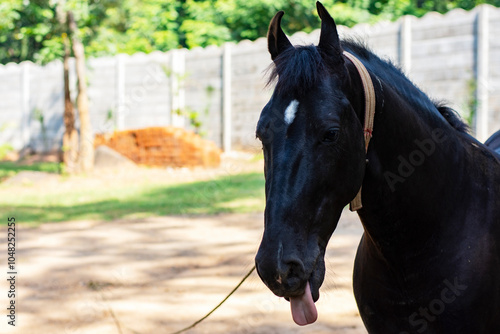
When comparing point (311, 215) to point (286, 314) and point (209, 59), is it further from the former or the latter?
point (209, 59)

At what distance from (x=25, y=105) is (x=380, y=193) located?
20.0m

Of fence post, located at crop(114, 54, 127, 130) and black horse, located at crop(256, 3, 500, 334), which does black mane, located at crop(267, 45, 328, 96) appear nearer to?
black horse, located at crop(256, 3, 500, 334)

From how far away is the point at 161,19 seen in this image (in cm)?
2461

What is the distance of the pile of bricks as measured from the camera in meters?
13.3

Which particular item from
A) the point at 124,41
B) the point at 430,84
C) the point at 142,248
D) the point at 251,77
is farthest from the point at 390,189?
the point at 124,41

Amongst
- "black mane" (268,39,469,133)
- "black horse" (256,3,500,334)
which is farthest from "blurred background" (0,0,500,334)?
"black horse" (256,3,500,334)

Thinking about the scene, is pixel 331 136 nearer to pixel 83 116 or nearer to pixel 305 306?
pixel 305 306

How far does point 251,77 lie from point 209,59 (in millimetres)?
1556

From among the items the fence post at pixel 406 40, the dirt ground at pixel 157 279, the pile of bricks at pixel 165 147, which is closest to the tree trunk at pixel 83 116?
the pile of bricks at pixel 165 147

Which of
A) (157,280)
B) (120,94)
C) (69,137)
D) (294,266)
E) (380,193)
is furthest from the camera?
(120,94)

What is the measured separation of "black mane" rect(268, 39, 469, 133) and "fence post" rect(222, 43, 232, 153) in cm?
1240

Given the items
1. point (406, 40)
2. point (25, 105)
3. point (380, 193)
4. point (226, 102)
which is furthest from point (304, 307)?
point (25, 105)

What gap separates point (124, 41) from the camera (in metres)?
25.0

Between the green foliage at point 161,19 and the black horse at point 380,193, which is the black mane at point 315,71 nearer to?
the black horse at point 380,193
